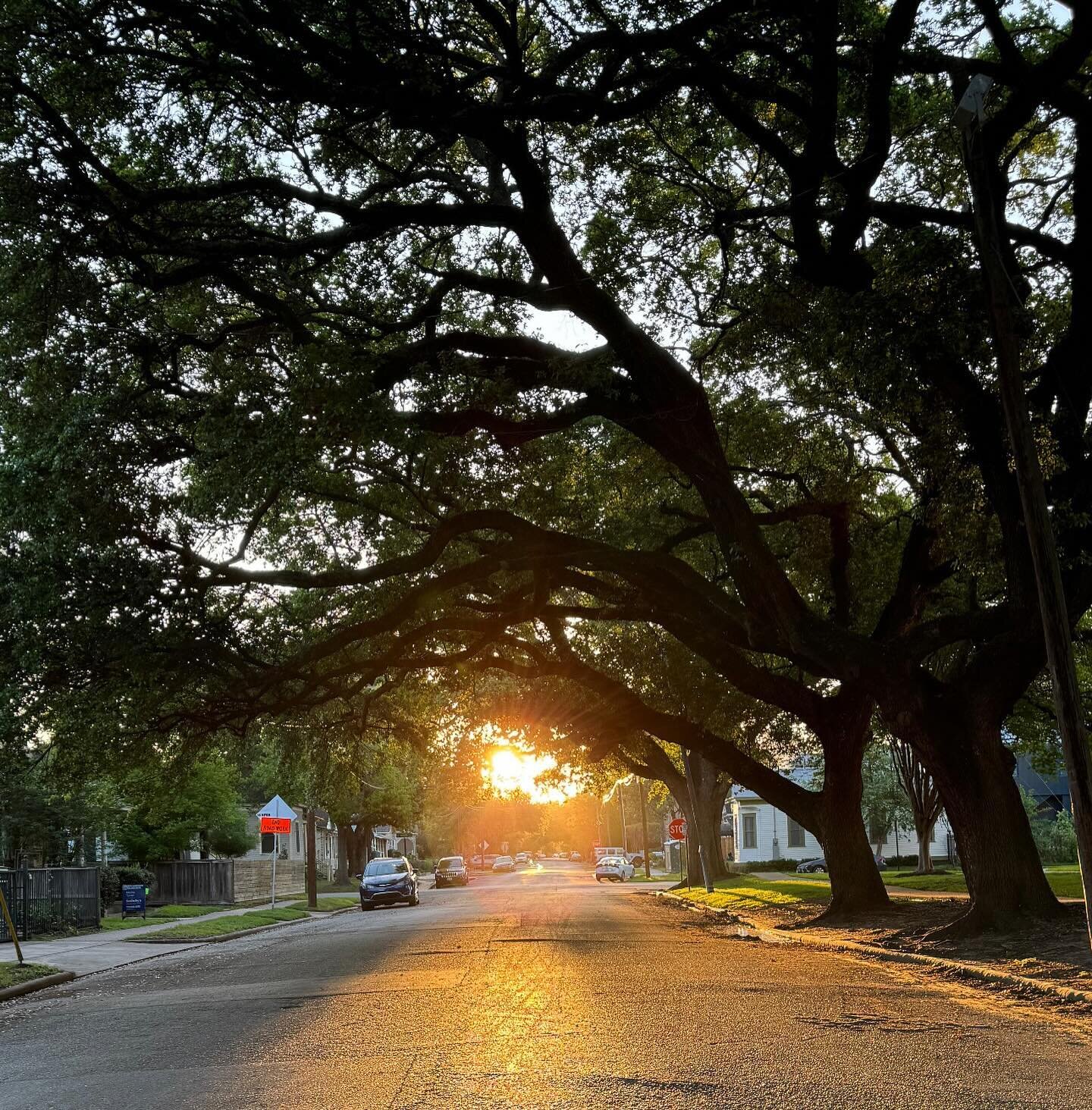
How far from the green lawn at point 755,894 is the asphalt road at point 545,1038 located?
12.5 m

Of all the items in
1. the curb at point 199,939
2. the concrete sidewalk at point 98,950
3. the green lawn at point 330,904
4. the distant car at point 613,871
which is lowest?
the distant car at point 613,871

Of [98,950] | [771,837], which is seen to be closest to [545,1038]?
[98,950]

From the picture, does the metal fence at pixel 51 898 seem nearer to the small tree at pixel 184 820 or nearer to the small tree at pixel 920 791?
the small tree at pixel 184 820

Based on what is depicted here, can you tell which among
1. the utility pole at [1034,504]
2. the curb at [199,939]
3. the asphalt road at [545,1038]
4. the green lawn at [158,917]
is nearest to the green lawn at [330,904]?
the green lawn at [158,917]

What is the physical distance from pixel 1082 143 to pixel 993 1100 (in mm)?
11385

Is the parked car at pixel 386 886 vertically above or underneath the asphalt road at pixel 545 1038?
underneath

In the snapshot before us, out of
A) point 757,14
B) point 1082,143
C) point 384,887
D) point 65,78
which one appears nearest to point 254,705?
point 65,78

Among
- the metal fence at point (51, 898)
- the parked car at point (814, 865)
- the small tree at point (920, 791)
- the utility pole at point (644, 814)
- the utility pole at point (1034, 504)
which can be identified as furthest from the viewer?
the utility pole at point (644, 814)

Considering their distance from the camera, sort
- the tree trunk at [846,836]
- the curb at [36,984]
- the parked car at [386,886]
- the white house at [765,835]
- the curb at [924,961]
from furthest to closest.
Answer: the white house at [765,835] < the parked car at [386,886] < the tree trunk at [846,836] < the curb at [36,984] < the curb at [924,961]

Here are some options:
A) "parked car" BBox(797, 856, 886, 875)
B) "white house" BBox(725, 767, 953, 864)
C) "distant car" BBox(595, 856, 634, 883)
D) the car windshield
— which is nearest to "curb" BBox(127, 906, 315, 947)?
the car windshield

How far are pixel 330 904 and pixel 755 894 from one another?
18.6 meters

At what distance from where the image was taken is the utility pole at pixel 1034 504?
10445 mm

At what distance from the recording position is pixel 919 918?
730 inches

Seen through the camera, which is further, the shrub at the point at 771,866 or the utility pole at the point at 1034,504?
the shrub at the point at 771,866
